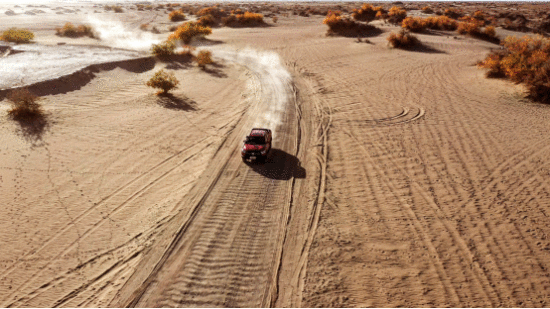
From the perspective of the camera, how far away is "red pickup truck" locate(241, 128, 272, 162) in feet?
47.0

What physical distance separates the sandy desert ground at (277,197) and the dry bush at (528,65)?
95 centimetres

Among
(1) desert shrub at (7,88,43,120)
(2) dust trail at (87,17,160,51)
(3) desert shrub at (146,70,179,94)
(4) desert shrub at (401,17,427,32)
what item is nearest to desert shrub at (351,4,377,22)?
(4) desert shrub at (401,17,427,32)

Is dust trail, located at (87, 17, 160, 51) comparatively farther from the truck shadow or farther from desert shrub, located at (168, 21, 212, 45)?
the truck shadow

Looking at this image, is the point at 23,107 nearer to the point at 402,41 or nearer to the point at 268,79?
the point at 268,79

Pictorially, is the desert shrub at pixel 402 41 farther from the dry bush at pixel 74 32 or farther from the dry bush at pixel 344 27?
the dry bush at pixel 74 32

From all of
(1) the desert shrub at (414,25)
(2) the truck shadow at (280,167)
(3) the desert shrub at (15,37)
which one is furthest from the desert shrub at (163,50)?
(1) the desert shrub at (414,25)

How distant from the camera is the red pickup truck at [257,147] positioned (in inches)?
564

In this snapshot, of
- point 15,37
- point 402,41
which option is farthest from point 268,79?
point 15,37

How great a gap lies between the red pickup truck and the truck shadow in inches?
14.0

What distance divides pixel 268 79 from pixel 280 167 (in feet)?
47.8

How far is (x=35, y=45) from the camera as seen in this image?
114 ft

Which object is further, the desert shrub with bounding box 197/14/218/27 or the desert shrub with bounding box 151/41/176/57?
the desert shrub with bounding box 197/14/218/27

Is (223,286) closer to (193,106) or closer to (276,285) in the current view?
(276,285)

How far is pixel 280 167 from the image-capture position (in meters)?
14.4
